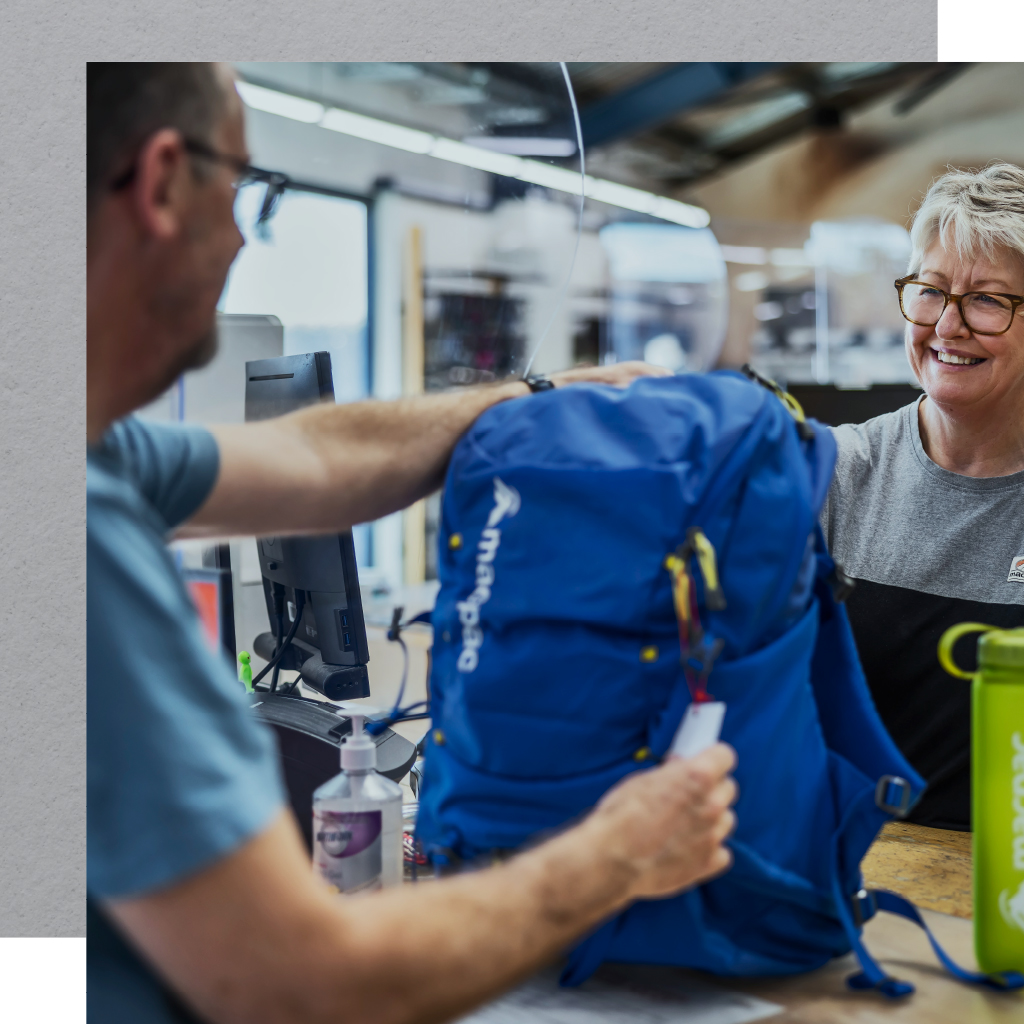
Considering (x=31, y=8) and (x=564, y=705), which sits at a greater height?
(x=31, y=8)

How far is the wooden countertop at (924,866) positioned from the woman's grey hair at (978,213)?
29.0 inches

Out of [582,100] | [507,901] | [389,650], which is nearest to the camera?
[507,901]

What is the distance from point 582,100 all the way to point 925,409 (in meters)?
5.09

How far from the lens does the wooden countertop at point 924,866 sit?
3.11ft

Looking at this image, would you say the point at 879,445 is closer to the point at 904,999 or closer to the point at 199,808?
the point at 904,999

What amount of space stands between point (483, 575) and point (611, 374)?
29 centimetres

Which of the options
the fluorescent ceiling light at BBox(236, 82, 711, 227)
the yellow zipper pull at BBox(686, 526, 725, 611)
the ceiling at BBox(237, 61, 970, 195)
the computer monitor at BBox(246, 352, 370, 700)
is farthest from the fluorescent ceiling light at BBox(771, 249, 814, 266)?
the yellow zipper pull at BBox(686, 526, 725, 611)

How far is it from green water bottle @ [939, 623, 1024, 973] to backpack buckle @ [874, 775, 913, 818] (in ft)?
0.16

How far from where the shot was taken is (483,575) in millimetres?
815

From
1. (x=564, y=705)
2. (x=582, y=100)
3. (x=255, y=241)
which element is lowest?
(x=564, y=705)

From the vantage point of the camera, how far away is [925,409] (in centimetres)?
146

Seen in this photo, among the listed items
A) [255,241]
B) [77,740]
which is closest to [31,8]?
[77,740]

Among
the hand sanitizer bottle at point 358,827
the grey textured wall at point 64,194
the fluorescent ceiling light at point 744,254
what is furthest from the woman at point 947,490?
the fluorescent ceiling light at point 744,254

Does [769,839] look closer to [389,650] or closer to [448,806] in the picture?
[448,806]
